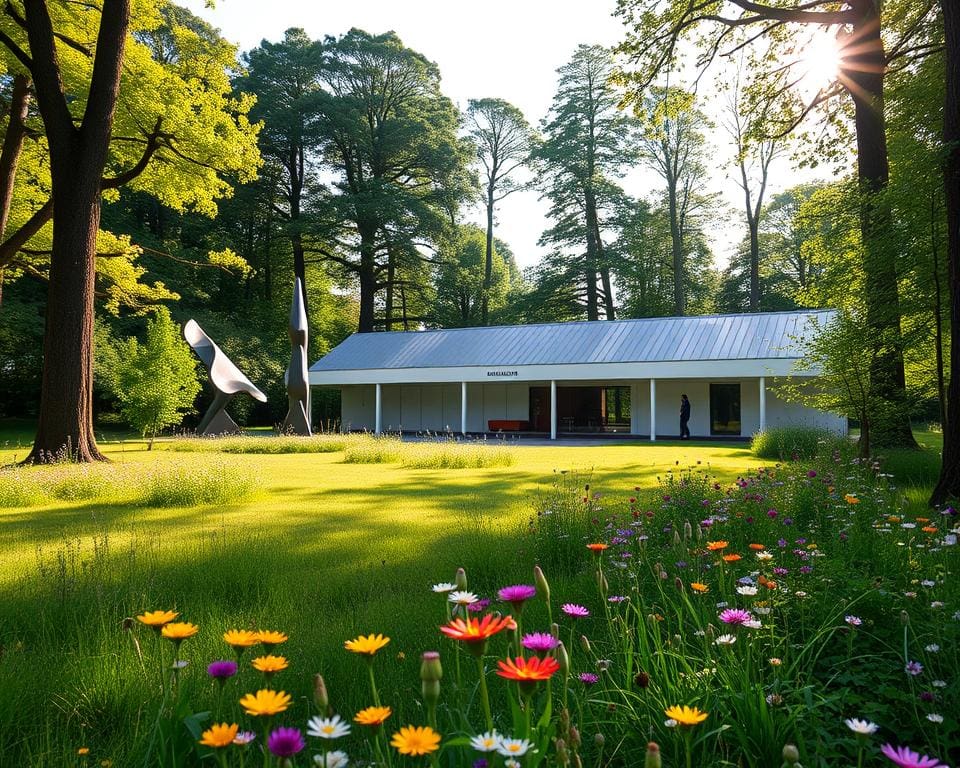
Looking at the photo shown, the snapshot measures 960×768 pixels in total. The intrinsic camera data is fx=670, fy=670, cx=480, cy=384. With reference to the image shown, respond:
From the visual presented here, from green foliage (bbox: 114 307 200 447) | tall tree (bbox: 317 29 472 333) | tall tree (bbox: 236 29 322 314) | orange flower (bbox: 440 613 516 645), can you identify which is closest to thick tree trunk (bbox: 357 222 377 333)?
tall tree (bbox: 317 29 472 333)

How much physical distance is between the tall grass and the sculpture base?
52.8 ft

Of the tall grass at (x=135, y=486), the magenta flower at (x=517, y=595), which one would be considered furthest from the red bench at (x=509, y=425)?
the magenta flower at (x=517, y=595)

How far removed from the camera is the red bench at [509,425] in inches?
1238

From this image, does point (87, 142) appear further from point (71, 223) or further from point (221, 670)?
point (221, 670)

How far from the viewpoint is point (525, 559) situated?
5.06 metres

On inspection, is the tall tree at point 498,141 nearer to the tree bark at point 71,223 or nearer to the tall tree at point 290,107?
the tall tree at point 290,107

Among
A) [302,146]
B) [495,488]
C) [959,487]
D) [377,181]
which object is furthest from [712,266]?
[959,487]

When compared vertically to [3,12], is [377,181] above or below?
above

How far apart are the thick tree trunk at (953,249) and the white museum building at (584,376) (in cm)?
1507

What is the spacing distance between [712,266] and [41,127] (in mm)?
35298

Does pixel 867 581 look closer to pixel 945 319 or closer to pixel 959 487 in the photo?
pixel 959 487

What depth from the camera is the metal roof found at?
82.1 feet

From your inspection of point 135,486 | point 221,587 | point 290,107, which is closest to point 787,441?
point 135,486

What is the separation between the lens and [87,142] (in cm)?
1283
